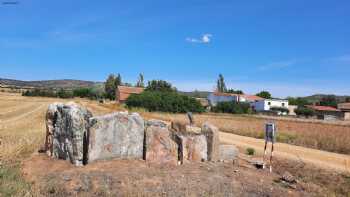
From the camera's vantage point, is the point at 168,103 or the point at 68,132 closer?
the point at 68,132

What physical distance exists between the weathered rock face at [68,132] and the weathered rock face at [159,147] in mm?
1802

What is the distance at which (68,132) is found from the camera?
11.0 meters

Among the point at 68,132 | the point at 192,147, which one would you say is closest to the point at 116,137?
the point at 68,132

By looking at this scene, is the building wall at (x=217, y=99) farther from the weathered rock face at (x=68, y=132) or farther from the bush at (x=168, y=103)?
the weathered rock face at (x=68, y=132)

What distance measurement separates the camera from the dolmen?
10633 mm

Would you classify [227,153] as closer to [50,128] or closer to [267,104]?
[50,128]

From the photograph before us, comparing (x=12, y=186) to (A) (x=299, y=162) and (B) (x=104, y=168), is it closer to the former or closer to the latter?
(B) (x=104, y=168)

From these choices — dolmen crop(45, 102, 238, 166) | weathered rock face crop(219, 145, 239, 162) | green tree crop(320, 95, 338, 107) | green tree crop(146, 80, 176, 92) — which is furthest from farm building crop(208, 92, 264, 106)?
dolmen crop(45, 102, 238, 166)

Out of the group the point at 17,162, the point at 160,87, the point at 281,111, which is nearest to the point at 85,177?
the point at 17,162

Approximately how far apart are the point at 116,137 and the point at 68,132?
1.42m

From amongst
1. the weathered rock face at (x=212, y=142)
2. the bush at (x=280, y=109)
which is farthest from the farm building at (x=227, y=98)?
the weathered rock face at (x=212, y=142)

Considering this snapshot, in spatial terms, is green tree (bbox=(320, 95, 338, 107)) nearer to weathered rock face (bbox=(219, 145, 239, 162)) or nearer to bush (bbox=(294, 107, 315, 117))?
bush (bbox=(294, 107, 315, 117))

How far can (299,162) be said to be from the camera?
48.6 ft

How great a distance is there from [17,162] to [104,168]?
2707mm
